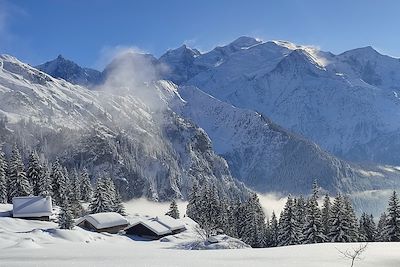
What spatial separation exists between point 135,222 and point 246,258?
52.4 metres

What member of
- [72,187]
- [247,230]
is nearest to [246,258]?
[247,230]

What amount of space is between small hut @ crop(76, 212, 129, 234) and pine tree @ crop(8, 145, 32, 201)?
16614mm

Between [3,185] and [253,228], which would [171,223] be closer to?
[253,228]

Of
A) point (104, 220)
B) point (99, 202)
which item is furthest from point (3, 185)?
point (104, 220)

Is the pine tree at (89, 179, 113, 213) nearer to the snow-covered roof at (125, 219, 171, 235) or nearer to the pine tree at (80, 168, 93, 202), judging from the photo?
the snow-covered roof at (125, 219, 171, 235)

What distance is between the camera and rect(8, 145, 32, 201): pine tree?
275 ft

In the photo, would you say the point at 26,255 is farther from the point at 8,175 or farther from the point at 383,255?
the point at 8,175

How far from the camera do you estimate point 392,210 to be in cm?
5947

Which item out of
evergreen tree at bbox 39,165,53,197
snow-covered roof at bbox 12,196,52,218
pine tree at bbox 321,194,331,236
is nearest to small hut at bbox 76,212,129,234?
snow-covered roof at bbox 12,196,52,218

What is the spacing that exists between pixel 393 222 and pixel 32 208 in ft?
160

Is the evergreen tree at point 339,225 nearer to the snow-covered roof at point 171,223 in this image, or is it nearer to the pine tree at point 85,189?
the snow-covered roof at point 171,223

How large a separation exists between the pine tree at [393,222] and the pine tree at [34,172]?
57793 millimetres

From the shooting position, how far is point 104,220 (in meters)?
72.5

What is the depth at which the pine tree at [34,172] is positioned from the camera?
287ft
